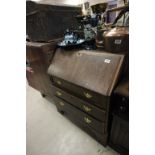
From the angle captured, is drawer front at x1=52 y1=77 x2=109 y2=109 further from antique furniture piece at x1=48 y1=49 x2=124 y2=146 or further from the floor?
the floor

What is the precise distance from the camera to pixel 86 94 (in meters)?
1.26

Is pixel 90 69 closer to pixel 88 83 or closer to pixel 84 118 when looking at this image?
pixel 88 83

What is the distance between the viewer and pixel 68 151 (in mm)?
1504

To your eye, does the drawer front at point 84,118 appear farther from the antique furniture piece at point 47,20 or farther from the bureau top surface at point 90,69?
the antique furniture piece at point 47,20

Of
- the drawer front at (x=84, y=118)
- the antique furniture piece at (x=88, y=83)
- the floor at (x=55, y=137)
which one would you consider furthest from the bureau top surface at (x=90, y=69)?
the floor at (x=55, y=137)

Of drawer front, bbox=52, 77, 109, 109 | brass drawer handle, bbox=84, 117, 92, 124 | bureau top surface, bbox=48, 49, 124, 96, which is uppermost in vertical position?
bureau top surface, bbox=48, 49, 124, 96

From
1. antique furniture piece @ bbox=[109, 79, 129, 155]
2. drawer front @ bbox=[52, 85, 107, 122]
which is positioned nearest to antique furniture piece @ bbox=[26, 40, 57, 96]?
drawer front @ bbox=[52, 85, 107, 122]

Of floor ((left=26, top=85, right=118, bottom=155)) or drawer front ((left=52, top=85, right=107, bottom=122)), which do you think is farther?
floor ((left=26, top=85, right=118, bottom=155))

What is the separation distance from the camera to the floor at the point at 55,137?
1490 mm

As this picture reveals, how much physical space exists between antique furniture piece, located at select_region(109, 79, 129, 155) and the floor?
0.75ft

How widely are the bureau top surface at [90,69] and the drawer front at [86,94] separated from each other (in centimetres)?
5

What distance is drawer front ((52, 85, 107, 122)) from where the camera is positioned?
1.23 meters

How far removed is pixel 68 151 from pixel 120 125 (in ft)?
2.26
